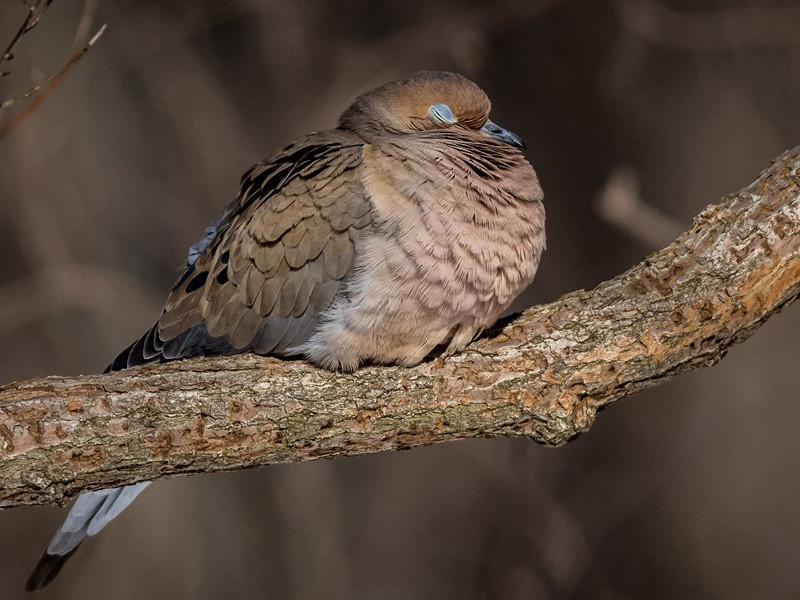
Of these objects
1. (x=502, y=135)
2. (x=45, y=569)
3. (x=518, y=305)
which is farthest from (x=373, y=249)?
(x=518, y=305)

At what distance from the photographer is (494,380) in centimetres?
283

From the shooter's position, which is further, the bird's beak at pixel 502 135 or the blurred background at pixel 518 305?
the blurred background at pixel 518 305

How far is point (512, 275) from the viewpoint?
2.99 meters

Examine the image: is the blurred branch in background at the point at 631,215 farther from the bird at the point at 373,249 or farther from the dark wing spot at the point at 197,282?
the dark wing spot at the point at 197,282

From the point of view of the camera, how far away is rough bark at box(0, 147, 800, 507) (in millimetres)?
2633

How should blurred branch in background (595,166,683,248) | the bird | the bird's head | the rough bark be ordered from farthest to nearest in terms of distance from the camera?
blurred branch in background (595,166,683,248), the bird's head, the bird, the rough bark

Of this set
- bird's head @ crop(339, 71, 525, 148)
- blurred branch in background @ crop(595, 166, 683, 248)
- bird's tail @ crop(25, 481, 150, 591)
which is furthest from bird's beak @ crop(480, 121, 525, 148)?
bird's tail @ crop(25, 481, 150, 591)

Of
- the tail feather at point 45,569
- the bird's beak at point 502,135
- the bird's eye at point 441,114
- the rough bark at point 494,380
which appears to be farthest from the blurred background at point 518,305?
the rough bark at point 494,380

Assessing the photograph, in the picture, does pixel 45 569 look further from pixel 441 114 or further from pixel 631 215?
pixel 631 215

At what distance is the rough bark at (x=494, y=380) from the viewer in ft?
8.64

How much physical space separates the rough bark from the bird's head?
0.73m

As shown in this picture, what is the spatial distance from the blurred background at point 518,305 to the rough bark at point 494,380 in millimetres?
2308

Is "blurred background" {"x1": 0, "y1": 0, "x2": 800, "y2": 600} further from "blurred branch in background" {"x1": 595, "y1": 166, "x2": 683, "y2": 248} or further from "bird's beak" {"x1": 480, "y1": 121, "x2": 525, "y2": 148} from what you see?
"bird's beak" {"x1": 480, "y1": 121, "x2": 525, "y2": 148}

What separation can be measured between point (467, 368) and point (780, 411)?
391 cm
